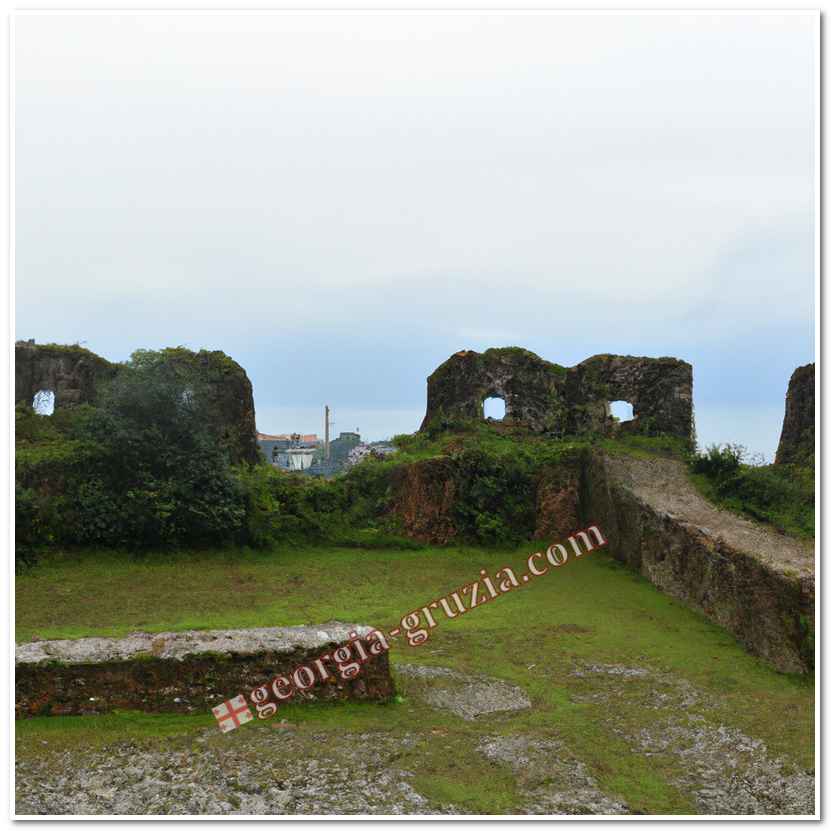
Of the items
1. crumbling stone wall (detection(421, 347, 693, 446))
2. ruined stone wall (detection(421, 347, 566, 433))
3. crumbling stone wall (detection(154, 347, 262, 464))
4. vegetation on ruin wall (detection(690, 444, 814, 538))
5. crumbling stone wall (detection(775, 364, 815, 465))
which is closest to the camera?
vegetation on ruin wall (detection(690, 444, 814, 538))

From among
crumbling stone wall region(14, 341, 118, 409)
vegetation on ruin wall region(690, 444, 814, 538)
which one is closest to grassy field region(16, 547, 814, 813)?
vegetation on ruin wall region(690, 444, 814, 538)

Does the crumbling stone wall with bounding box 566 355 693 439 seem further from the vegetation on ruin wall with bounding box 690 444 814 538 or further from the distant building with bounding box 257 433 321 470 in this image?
the distant building with bounding box 257 433 321 470

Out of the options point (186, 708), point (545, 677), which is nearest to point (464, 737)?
point (545, 677)

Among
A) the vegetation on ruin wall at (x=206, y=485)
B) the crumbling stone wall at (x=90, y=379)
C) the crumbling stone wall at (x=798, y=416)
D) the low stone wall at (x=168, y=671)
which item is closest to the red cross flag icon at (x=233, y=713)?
the low stone wall at (x=168, y=671)

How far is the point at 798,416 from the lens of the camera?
1698cm

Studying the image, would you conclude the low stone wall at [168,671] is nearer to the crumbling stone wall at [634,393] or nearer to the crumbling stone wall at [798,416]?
the crumbling stone wall at [634,393]

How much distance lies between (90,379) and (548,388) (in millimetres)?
12164

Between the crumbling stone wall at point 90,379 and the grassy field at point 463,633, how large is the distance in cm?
464

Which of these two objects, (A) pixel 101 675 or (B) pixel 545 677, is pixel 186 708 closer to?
(A) pixel 101 675

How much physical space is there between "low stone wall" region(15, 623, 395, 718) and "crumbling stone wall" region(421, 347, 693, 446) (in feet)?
39.0

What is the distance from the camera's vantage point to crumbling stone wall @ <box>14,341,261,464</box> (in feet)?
56.7

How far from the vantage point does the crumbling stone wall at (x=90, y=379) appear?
1728 centimetres

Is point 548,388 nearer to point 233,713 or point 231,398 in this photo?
point 231,398

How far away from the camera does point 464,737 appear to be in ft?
20.7
